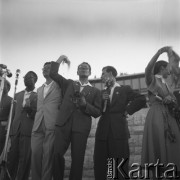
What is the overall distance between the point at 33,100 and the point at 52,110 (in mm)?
645

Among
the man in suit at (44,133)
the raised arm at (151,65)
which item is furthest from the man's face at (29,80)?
the raised arm at (151,65)

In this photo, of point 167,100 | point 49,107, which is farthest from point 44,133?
point 167,100

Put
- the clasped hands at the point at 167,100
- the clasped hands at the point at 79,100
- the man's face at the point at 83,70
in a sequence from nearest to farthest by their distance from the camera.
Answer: the clasped hands at the point at 167,100
the clasped hands at the point at 79,100
the man's face at the point at 83,70

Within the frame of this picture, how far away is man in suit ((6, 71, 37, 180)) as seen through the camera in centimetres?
423

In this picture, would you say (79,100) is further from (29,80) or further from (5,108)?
(5,108)

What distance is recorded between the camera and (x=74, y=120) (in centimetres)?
373

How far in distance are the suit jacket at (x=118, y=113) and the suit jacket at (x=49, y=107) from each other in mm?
684

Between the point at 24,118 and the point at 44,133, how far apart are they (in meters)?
0.70

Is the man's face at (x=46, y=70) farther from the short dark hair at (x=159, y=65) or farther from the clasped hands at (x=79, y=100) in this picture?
the short dark hair at (x=159, y=65)

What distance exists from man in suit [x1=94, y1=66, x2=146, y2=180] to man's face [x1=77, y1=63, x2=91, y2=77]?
0.40m

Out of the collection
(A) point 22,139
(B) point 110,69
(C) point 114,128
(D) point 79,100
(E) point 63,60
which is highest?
(E) point 63,60

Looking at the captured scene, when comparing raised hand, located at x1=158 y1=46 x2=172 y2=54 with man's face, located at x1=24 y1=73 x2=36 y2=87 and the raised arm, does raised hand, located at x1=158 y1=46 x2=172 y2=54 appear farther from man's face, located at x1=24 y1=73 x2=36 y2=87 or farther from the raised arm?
man's face, located at x1=24 y1=73 x2=36 y2=87

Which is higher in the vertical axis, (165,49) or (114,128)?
(165,49)

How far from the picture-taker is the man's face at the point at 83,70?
4.15 m
